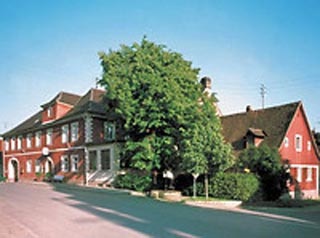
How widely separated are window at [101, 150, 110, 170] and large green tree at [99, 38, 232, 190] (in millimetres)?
4219

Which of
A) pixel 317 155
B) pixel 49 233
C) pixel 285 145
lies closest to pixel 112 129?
pixel 285 145

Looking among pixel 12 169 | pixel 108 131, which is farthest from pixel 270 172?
pixel 12 169

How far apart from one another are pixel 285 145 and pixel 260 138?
1.99m

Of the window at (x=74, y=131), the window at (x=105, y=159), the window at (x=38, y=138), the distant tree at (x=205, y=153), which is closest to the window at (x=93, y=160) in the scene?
the window at (x=105, y=159)

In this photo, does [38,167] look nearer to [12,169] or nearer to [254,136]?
[12,169]

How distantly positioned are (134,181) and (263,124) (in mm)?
12034

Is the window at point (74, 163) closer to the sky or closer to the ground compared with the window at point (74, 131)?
closer to the ground

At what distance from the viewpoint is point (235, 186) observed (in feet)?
74.8

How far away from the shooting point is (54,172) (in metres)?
38.8

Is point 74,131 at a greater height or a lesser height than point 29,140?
greater

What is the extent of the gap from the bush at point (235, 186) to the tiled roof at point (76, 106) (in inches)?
548

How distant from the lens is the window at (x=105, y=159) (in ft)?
104

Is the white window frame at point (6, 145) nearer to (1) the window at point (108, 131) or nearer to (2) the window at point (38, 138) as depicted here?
(2) the window at point (38, 138)

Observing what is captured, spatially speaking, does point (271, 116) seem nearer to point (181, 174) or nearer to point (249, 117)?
point (249, 117)
